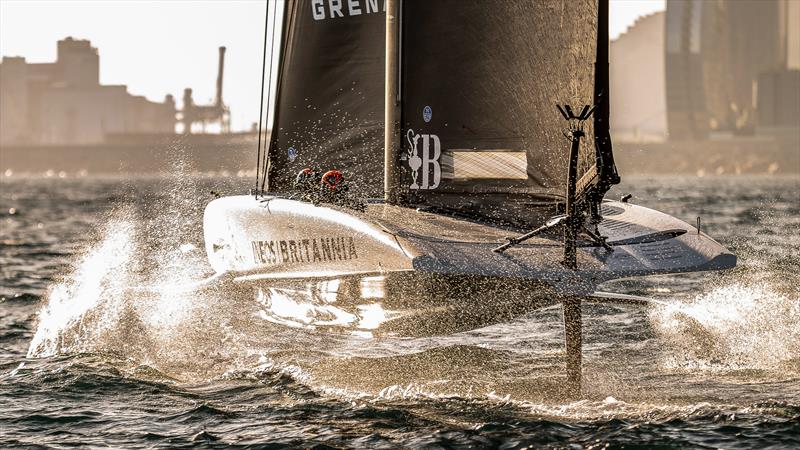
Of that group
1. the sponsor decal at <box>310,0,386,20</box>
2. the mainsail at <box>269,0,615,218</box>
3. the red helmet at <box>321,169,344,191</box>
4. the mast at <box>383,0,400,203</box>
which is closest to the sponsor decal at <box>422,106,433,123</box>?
the mainsail at <box>269,0,615,218</box>

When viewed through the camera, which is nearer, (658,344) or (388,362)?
(388,362)

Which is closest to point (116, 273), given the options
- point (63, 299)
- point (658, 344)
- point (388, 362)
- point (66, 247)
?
point (63, 299)

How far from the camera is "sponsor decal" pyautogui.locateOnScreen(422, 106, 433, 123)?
8930 mm

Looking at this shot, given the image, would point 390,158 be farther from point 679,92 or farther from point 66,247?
point 679,92

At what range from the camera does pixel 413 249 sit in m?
7.41

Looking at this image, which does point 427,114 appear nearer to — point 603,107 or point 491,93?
point 491,93

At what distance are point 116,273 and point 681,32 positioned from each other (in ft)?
567

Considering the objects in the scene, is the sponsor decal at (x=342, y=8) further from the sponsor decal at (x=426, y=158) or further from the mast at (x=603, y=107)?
the mast at (x=603, y=107)

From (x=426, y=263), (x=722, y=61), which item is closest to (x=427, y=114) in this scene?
(x=426, y=263)

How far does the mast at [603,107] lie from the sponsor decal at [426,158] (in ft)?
4.68

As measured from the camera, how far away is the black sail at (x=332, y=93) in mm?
10289

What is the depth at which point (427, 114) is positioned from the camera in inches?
352

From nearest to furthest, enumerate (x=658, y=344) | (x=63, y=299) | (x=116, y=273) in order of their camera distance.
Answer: (x=658, y=344) → (x=63, y=299) → (x=116, y=273)

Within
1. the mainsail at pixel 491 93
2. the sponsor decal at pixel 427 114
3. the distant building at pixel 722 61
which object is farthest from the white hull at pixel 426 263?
the distant building at pixel 722 61
